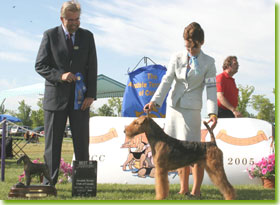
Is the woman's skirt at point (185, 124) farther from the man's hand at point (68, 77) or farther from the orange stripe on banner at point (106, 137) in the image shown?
the orange stripe on banner at point (106, 137)

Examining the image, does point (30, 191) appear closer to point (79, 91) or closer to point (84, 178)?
point (84, 178)

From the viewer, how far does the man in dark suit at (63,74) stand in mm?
4008

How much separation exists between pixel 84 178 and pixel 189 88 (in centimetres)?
154

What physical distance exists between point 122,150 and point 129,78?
2.78m

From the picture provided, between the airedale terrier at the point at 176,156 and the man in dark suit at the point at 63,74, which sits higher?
the man in dark suit at the point at 63,74

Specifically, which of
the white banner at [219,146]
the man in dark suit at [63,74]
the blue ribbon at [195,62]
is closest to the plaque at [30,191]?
the man in dark suit at [63,74]

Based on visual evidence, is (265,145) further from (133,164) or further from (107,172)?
(107,172)

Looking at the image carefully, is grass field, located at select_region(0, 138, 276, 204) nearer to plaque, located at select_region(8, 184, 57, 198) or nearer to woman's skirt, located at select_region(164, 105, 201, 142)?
plaque, located at select_region(8, 184, 57, 198)

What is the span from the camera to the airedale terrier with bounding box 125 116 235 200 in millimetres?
3529

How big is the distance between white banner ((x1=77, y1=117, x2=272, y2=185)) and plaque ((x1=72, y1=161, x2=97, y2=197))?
1.53 meters

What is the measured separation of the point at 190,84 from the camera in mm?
3887

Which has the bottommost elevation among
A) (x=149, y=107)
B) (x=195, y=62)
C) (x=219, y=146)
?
(x=219, y=146)

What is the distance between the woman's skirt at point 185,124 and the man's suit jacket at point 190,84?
0.23 ft

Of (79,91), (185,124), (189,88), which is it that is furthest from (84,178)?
(189,88)
